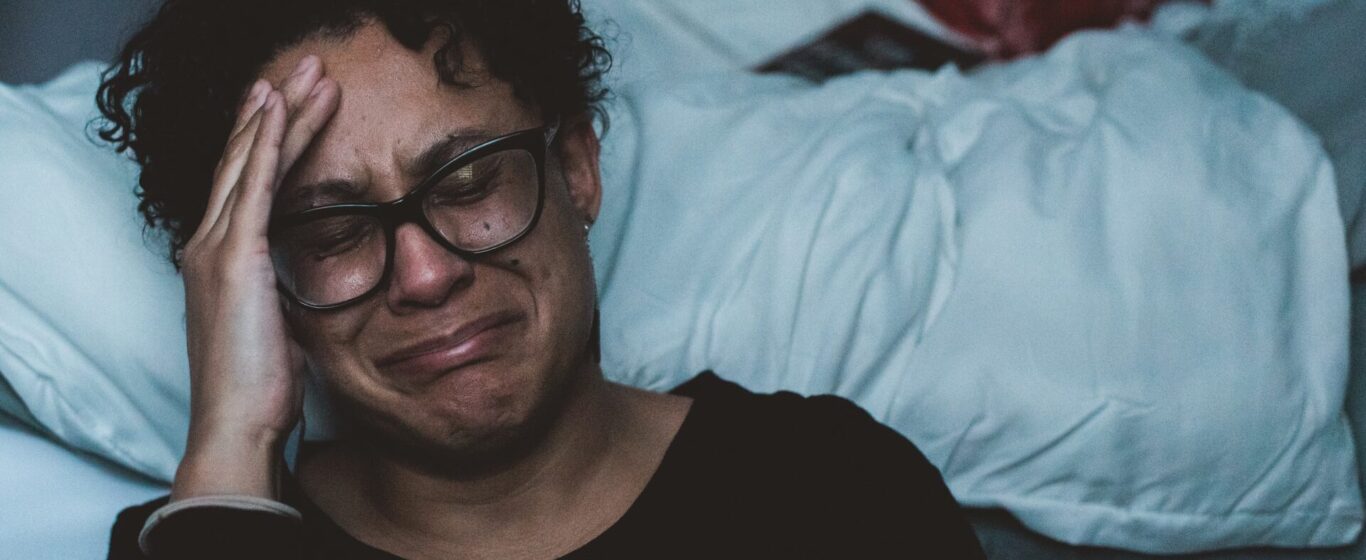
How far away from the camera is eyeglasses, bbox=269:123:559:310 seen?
0.92 metres

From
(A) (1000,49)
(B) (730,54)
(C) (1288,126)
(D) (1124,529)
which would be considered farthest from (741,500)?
(A) (1000,49)

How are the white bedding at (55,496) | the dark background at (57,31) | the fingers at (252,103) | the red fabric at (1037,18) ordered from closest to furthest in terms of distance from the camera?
the fingers at (252,103), the white bedding at (55,496), the dark background at (57,31), the red fabric at (1037,18)

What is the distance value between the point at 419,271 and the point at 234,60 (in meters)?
0.28

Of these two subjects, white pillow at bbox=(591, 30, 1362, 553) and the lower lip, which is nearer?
the lower lip

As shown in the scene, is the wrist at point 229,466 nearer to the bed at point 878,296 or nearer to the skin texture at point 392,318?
the skin texture at point 392,318

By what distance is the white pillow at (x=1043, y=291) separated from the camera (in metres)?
1.18

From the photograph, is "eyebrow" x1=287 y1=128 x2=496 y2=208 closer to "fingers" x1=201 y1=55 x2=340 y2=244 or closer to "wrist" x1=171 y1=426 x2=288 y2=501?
"fingers" x1=201 y1=55 x2=340 y2=244

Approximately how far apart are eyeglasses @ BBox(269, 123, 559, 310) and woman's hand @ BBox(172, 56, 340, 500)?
0.03 meters

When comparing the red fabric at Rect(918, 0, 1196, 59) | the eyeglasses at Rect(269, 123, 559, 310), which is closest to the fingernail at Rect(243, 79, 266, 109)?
the eyeglasses at Rect(269, 123, 559, 310)

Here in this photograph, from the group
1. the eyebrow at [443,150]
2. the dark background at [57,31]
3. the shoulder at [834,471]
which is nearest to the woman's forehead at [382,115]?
the eyebrow at [443,150]

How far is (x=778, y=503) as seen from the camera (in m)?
1.04

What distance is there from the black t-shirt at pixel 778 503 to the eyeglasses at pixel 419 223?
226 mm

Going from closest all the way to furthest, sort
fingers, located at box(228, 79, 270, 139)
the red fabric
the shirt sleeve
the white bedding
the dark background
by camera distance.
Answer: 1. the shirt sleeve
2. fingers, located at box(228, 79, 270, 139)
3. the white bedding
4. the dark background
5. the red fabric

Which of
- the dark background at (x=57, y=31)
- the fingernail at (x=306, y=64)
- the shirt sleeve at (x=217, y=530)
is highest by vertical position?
the fingernail at (x=306, y=64)
